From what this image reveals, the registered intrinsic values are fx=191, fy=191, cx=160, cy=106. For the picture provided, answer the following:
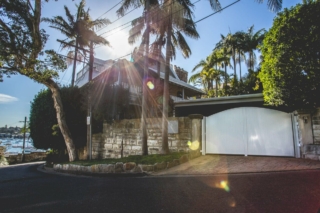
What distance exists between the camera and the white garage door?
823 centimetres

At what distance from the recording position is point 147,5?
1113 centimetres

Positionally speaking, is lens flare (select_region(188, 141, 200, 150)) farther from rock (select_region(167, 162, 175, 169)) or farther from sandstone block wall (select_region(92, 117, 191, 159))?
rock (select_region(167, 162, 175, 169))

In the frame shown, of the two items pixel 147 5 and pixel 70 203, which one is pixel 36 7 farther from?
pixel 70 203

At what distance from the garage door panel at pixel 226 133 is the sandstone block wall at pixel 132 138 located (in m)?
1.15

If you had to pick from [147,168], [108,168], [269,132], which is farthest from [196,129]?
[108,168]

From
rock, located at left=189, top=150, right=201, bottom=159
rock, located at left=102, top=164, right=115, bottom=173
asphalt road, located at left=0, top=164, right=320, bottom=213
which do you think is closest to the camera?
asphalt road, located at left=0, top=164, right=320, bottom=213

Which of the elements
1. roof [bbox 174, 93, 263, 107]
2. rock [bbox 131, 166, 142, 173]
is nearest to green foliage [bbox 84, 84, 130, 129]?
roof [bbox 174, 93, 263, 107]

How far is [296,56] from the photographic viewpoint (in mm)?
6871

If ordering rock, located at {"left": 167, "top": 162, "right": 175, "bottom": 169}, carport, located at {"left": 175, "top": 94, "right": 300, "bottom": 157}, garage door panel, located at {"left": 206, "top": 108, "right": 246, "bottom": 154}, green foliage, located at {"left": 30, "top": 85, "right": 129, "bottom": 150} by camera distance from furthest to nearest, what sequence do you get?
green foliage, located at {"left": 30, "top": 85, "right": 129, "bottom": 150} → garage door panel, located at {"left": 206, "top": 108, "right": 246, "bottom": 154} → carport, located at {"left": 175, "top": 94, "right": 300, "bottom": 157} → rock, located at {"left": 167, "top": 162, "right": 175, "bottom": 169}

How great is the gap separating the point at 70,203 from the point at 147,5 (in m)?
10.7

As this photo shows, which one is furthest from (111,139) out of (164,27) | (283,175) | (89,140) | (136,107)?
(283,175)

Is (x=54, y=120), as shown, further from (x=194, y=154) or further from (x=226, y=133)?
(x=226, y=133)

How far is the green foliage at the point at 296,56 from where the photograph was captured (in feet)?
21.8

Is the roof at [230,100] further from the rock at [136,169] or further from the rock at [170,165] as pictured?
the rock at [136,169]
